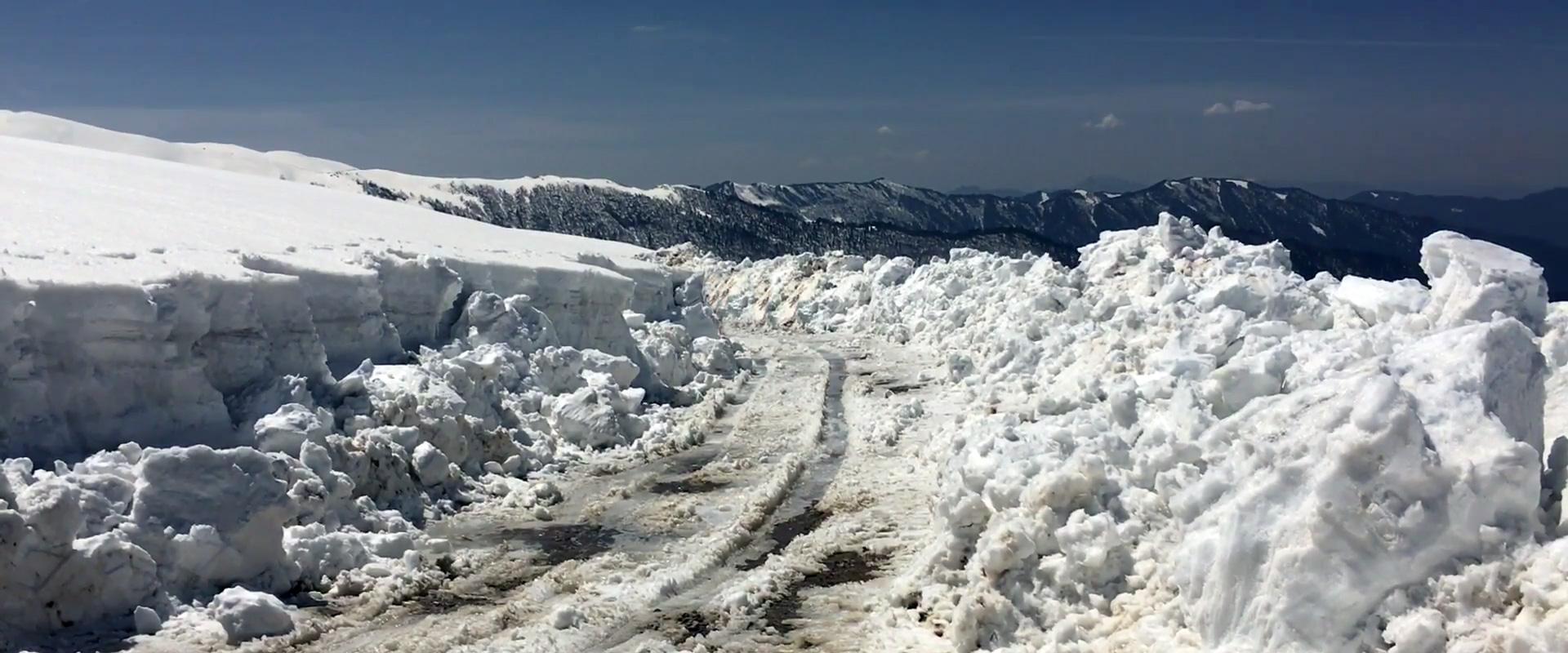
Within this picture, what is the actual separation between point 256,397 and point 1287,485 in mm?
10923

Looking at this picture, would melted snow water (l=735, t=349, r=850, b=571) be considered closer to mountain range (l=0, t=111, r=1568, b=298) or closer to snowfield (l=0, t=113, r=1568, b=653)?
snowfield (l=0, t=113, r=1568, b=653)

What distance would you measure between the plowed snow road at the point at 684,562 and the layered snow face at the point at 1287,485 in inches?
36.4

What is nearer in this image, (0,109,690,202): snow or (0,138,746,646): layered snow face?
(0,138,746,646): layered snow face

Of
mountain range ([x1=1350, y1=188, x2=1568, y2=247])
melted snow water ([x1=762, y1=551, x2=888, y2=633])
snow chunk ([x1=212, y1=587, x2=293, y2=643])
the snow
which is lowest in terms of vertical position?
melted snow water ([x1=762, y1=551, x2=888, y2=633])

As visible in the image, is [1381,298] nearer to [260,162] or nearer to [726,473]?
[726,473]

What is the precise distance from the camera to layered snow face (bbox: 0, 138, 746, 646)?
9078 millimetres

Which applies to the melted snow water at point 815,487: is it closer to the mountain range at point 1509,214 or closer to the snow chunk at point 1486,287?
the snow chunk at point 1486,287

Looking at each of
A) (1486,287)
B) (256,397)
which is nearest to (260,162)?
(256,397)

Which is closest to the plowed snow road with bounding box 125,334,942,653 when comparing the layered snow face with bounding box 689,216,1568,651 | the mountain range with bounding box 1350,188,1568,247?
the layered snow face with bounding box 689,216,1568,651

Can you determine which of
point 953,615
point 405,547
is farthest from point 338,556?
point 953,615

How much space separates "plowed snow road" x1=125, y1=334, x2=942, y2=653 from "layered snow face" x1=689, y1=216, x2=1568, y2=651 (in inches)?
36.4

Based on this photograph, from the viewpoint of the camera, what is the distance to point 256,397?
1275 centimetres

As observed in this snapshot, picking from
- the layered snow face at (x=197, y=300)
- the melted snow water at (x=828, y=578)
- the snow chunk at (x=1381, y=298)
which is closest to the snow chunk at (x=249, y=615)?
the layered snow face at (x=197, y=300)

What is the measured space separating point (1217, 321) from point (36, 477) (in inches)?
459
